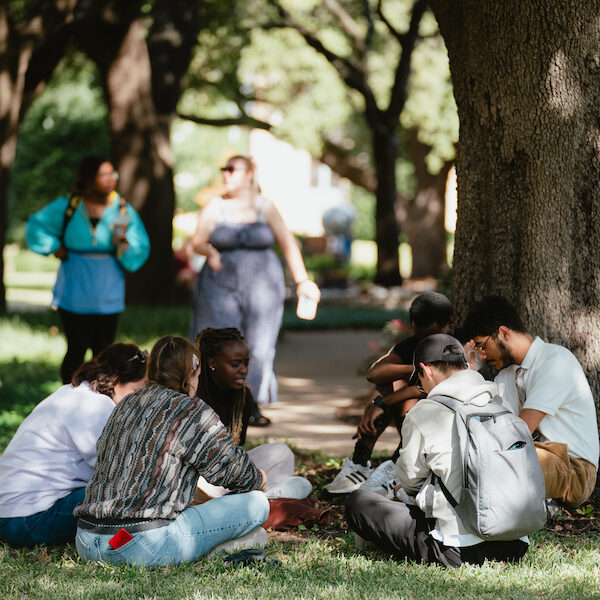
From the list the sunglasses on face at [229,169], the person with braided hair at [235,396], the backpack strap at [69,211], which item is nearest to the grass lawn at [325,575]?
the person with braided hair at [235,396]

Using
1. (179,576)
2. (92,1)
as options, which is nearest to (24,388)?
(179,576)

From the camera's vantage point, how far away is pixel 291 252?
761 cm

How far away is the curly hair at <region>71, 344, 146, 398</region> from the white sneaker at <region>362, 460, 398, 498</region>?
1.38m

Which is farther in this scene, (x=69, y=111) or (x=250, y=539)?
(x=69, y=111)

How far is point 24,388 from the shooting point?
9406 mm

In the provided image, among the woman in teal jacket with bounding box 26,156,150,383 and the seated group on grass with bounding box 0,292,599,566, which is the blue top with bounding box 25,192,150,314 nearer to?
the woman in teal jacket with bounding box 26,156,150,383

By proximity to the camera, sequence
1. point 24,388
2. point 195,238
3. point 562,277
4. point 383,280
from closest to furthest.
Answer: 1. point 562,277
2. point 195,238
3. point 24,388
4. point 383,280

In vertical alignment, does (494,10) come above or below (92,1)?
below

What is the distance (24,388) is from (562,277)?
5.70m

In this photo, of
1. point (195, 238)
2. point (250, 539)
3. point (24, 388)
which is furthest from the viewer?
point (24, 388)

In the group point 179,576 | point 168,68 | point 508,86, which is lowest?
point 179,576

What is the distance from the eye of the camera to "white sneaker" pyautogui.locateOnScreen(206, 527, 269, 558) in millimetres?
4625

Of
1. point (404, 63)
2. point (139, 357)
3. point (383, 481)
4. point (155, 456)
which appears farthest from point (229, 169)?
point (404, 63)

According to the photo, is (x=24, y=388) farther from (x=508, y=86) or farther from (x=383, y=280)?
(x=383, y=280)
